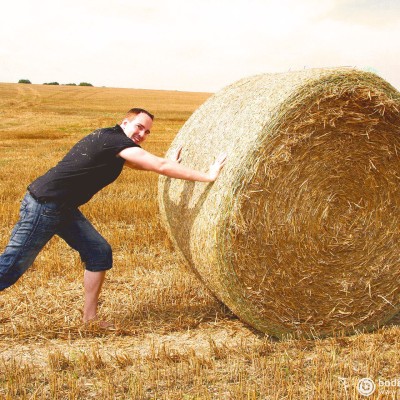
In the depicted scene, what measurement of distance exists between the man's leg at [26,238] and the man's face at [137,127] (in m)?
0.83

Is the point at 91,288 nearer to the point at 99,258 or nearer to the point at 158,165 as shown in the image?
the point at 99,258

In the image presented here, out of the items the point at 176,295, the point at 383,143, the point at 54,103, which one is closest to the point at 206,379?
the point at 176,295

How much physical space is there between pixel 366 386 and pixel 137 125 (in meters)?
2.53

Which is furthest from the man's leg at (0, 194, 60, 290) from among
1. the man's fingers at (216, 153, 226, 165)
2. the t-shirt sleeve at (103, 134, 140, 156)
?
the man's fingers at (216, 153, 226, 165)

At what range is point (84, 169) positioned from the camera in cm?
421

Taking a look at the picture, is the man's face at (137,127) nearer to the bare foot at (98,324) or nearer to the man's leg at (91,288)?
the man's leg at (91,288)

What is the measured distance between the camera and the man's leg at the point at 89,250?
4.51m

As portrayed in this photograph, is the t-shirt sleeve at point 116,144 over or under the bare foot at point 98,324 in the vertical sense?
over

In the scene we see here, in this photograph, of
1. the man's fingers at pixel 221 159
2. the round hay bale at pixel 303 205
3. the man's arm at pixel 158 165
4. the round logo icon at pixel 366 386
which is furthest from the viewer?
the man's fingers at pixel 221 159

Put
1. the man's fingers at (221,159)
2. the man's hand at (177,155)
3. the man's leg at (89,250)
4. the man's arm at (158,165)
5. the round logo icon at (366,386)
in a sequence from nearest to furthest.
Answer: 1. the round logo icon at (366,386)
2. the man's arm at (158,165)
3. the man's fingers at (221,159)
4. the man's leg at (89,250)
5. the man's hand at (177,155)

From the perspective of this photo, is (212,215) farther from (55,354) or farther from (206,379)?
(55,354)

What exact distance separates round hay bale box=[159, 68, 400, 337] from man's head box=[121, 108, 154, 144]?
0.59 metres

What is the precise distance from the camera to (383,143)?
14.9ft

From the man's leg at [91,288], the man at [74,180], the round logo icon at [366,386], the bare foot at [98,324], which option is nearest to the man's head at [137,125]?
→ the man at [74,180]
